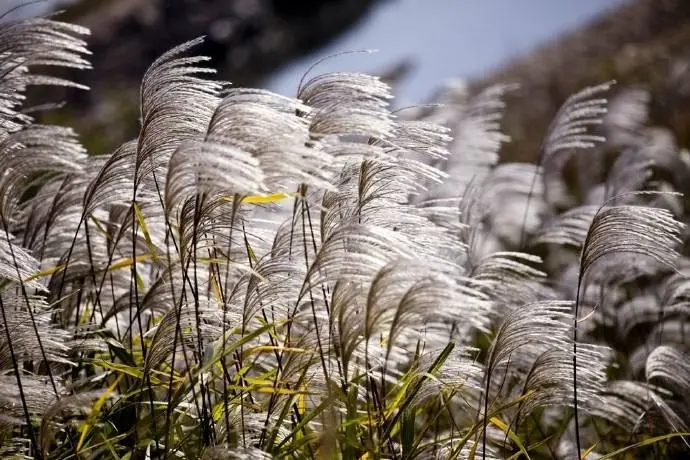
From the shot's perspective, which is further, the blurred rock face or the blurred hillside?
the blurred rock face

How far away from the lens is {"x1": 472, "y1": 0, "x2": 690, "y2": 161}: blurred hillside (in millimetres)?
10438

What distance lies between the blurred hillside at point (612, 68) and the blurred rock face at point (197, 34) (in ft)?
26.8

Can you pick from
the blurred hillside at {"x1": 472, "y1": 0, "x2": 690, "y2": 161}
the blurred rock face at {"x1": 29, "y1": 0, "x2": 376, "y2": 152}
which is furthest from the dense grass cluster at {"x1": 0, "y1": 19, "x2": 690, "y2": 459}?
the blurred rock face at {"x1": 29, "y1": 0, "x2": 376, "y2": 152}

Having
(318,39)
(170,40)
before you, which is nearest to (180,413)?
(170,40)

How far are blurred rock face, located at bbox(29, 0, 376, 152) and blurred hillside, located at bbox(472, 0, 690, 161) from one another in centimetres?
818

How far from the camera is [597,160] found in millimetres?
7301

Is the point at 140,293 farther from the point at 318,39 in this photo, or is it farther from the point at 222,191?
the point at 318,39

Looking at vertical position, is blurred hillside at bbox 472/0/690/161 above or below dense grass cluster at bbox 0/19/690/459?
above

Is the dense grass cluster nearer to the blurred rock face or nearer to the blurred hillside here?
the blurred hillside

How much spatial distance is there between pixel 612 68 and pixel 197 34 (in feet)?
54.0

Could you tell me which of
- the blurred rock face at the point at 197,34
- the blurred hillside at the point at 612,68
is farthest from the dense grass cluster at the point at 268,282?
the blurred rock face at the point at 197,34

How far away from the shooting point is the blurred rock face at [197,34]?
22.3m

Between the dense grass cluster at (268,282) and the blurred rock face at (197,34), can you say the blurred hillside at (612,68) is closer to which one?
the dense grass cluster at (268,282)

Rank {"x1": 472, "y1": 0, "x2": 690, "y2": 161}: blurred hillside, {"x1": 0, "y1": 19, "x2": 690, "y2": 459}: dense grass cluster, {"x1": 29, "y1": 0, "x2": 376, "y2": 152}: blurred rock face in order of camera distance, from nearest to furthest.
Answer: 1. {"x1": 0, "y1": 19, "x2": 690, "y2": 459}: dense grass cluster
2. {"x1": 472, "y1": 0, "x2": 690, "y2": 161}: blurred hillside
3. {"x1": 29, "y1": 0, "x2": 376, "y2": 152}: blurred rock face
